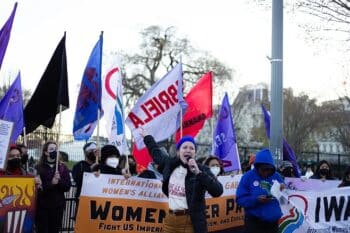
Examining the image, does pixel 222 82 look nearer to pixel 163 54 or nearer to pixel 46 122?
pixel 163 54

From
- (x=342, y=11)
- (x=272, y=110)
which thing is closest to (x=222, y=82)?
(x=342, y=11)

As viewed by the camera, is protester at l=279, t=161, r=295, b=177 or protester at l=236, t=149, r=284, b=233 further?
protester at l=279, t=161, r=295, b=177

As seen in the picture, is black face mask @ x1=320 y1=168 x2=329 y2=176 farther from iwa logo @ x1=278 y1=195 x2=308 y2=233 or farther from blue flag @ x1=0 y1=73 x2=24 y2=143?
blue flag @ x1=0 y1=73 x2=24 y2=143

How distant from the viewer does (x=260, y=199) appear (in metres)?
7.01

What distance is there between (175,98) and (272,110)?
164 cm

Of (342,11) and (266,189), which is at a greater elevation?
(342,11)

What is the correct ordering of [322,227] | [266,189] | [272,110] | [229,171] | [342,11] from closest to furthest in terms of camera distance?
[266,189]
[322,227]
[272,110]
[229,171]
[342,11]

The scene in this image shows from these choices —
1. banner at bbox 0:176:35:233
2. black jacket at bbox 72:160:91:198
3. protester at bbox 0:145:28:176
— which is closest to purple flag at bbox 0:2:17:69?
protester at bbox 0:145:28:176

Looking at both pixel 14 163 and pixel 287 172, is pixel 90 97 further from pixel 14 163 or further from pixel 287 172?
pixel 287 172

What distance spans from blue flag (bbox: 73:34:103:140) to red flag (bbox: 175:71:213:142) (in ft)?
6.77

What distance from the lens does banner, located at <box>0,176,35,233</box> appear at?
7.25 meters

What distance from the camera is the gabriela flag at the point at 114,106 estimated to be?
9.32 m

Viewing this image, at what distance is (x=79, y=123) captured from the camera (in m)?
9.21

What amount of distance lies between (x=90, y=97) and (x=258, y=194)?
11.2ft
